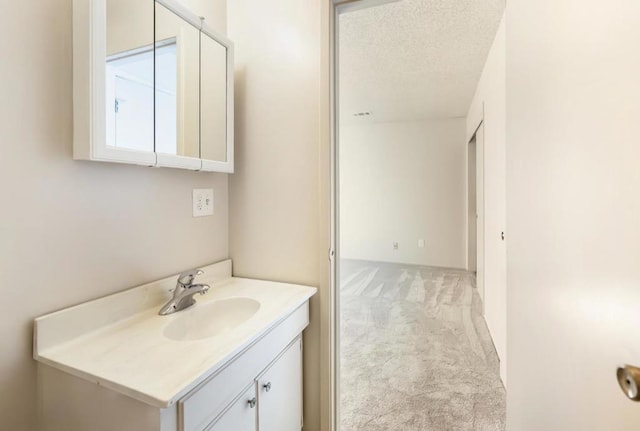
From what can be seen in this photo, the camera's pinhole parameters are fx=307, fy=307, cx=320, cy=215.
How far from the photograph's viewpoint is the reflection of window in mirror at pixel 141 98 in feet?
3.34

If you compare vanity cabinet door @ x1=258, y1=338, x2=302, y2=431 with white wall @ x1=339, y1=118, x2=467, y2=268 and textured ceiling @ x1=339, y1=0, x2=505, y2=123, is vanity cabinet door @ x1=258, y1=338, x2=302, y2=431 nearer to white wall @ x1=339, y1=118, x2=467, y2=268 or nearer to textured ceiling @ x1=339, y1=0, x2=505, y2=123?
textured ceiling @ x1=339, y1=0, x2=505, y2=123

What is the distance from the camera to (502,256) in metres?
2.26

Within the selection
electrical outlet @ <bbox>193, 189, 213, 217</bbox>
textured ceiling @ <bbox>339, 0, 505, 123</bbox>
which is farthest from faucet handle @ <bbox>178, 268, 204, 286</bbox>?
textured ceiling @ <bbox>339, 0, 505, 123</bbox>

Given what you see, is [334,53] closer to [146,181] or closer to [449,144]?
[146,181]

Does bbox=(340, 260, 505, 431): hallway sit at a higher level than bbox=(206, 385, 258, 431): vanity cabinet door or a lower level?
lower

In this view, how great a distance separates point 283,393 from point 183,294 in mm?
578

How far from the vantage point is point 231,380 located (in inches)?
36.5

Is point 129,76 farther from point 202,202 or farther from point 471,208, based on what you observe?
point 471,208

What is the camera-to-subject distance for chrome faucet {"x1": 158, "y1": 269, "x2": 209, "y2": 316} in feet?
3.87

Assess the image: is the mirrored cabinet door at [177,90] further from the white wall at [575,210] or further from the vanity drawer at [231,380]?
the white wall at [575,210]

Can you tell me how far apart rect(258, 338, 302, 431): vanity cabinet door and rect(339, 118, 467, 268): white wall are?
14.1 ft

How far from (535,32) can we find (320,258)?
114 cm

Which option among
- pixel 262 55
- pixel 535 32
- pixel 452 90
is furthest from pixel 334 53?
pixel 452 90

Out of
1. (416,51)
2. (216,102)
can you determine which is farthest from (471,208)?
(216,102)
